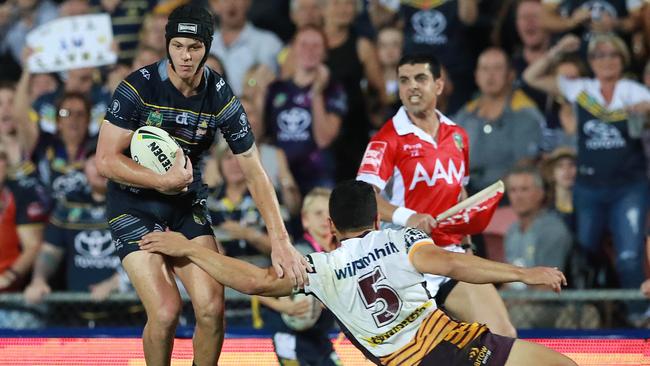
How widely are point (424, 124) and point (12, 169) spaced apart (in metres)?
4.89

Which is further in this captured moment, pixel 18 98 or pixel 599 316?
pixel 18 98

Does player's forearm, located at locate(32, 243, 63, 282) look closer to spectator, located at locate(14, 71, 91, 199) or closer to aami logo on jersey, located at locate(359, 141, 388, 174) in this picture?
spectator, located at locate(14, 71, 91, 199)

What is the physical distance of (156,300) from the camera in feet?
19.6

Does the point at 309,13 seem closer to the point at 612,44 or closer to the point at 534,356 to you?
the point at 612,44

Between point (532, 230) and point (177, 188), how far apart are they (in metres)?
4.37

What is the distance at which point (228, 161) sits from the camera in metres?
9.77

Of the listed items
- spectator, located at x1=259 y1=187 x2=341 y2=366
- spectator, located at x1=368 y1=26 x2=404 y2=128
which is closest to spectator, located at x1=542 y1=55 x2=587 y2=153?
spectator, located at x1=368 y1=26 x2=404 y2=128

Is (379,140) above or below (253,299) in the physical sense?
above

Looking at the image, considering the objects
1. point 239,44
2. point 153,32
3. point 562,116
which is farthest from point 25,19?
point 562,116

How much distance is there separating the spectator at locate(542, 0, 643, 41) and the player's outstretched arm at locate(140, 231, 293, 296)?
18.0 feet

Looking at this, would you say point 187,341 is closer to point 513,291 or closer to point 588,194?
point 513,291

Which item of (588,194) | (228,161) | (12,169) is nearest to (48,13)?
(12,169)

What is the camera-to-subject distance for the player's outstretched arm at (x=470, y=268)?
16.8 ft

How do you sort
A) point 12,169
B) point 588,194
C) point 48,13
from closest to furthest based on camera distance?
point 588,194
point 12,169
point 48,13
